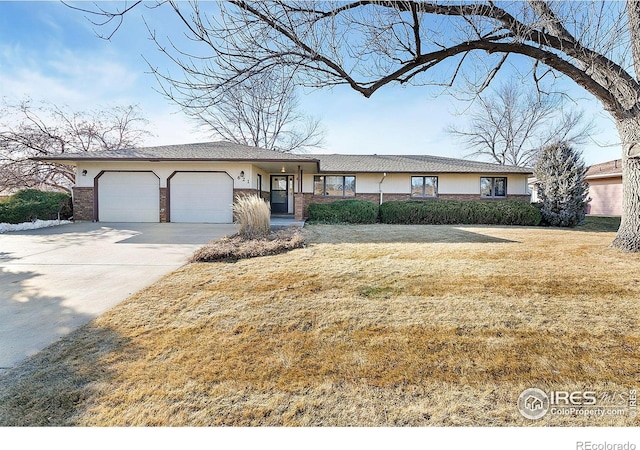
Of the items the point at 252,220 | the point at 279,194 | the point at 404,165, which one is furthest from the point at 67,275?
the point at 404,165

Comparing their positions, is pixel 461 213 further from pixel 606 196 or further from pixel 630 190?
pixel 606 196

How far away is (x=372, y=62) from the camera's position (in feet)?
18.0

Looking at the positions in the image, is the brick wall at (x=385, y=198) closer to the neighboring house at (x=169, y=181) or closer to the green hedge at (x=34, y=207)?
the neighboring house at (x=169, y=181)

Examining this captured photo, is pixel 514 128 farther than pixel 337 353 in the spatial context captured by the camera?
Yes

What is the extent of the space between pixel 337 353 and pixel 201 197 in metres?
11.6

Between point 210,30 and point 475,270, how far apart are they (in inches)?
227

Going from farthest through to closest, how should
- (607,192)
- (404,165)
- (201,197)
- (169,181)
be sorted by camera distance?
(607,192) < (404,165) < (201,197) < (169,181)

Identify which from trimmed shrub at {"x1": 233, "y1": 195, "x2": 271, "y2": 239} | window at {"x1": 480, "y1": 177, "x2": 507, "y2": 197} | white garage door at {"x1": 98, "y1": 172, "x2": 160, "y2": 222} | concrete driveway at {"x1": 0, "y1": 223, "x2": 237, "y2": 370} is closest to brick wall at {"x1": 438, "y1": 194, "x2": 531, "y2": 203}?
window at {"x1": 480, "y1": 177, "x2": 507, "y2": 197}

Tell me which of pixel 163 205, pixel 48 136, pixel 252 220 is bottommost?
pixel 252 220

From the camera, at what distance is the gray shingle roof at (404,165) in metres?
15.5

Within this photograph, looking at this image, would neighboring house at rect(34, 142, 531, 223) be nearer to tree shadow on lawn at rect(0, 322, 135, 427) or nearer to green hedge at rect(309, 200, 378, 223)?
green hedge at rect(309, 200, 378, 223)

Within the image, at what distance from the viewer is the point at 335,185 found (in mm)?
16266

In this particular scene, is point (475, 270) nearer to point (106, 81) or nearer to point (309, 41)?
point (309, 41)

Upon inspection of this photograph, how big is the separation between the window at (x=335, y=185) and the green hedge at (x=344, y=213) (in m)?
2.61
